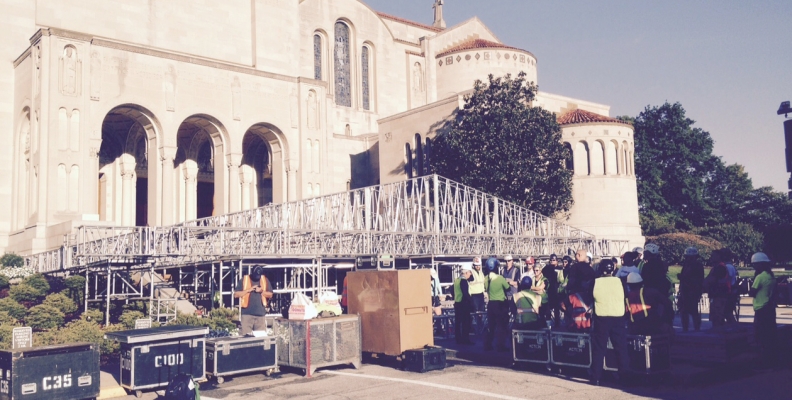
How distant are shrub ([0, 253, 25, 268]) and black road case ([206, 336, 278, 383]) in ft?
65.5

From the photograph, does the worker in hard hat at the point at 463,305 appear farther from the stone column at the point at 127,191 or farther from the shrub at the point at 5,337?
the stone column at the point at 127,191

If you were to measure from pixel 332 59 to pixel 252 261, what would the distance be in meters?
28.2

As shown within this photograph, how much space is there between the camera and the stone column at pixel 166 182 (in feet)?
113

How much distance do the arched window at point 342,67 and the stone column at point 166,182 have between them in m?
18.7

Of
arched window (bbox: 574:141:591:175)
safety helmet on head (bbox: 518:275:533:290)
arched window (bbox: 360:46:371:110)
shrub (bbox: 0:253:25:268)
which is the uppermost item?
arched window (bbox: 360:46:371:110)

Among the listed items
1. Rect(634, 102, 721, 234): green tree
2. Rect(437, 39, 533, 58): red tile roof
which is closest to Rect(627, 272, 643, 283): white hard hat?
Rect(437, 39, 533, 58): red tile roof

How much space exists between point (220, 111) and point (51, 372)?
89.9 ft

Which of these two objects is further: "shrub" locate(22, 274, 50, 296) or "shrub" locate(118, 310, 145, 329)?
"shrub" locate(22, 274, 50, 296)

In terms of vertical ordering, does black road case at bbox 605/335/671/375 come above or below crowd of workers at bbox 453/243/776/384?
below

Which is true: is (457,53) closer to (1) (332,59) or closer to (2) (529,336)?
(1) (332,59)

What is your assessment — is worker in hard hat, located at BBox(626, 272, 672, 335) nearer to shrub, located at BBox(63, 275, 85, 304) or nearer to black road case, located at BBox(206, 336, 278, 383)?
black road case, located at BBox(206, 336, 278, 383)

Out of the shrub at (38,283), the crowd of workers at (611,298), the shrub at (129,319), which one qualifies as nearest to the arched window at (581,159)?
the crowd of workers at (611,298)

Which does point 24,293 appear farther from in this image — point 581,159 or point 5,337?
point 581,159

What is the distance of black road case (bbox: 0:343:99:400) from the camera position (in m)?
10.5
